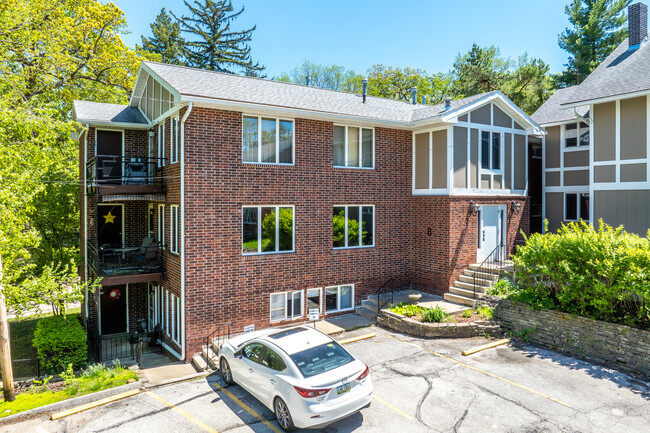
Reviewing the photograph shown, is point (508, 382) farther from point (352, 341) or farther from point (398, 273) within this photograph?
point (398, 273)

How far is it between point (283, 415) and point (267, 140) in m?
8.30

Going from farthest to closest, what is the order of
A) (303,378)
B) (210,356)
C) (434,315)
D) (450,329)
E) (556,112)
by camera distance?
(556,112)
(434,315)
(450,329)
(210,356)
(303,378)

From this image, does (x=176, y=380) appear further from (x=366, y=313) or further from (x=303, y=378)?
(x=366, y=313)

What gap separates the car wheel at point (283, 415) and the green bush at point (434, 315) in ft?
20.4

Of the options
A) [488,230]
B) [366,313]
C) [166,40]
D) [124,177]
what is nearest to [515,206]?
[488,230]

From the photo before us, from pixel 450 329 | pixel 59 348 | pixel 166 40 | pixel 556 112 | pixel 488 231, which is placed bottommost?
pixel 59 348

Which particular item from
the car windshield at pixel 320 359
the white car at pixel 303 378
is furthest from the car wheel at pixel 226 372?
the car windshield at pixel 320 359

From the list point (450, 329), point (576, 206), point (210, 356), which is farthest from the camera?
point (576, 206)

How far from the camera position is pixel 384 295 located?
15.0 m

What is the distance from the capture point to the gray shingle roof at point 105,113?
48.0 ft

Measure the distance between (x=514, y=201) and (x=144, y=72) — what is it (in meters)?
15.1

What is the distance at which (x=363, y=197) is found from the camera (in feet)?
48.6

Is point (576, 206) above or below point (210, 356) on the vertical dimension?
above

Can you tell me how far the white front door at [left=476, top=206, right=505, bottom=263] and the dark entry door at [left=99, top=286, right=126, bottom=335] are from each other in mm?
13881
